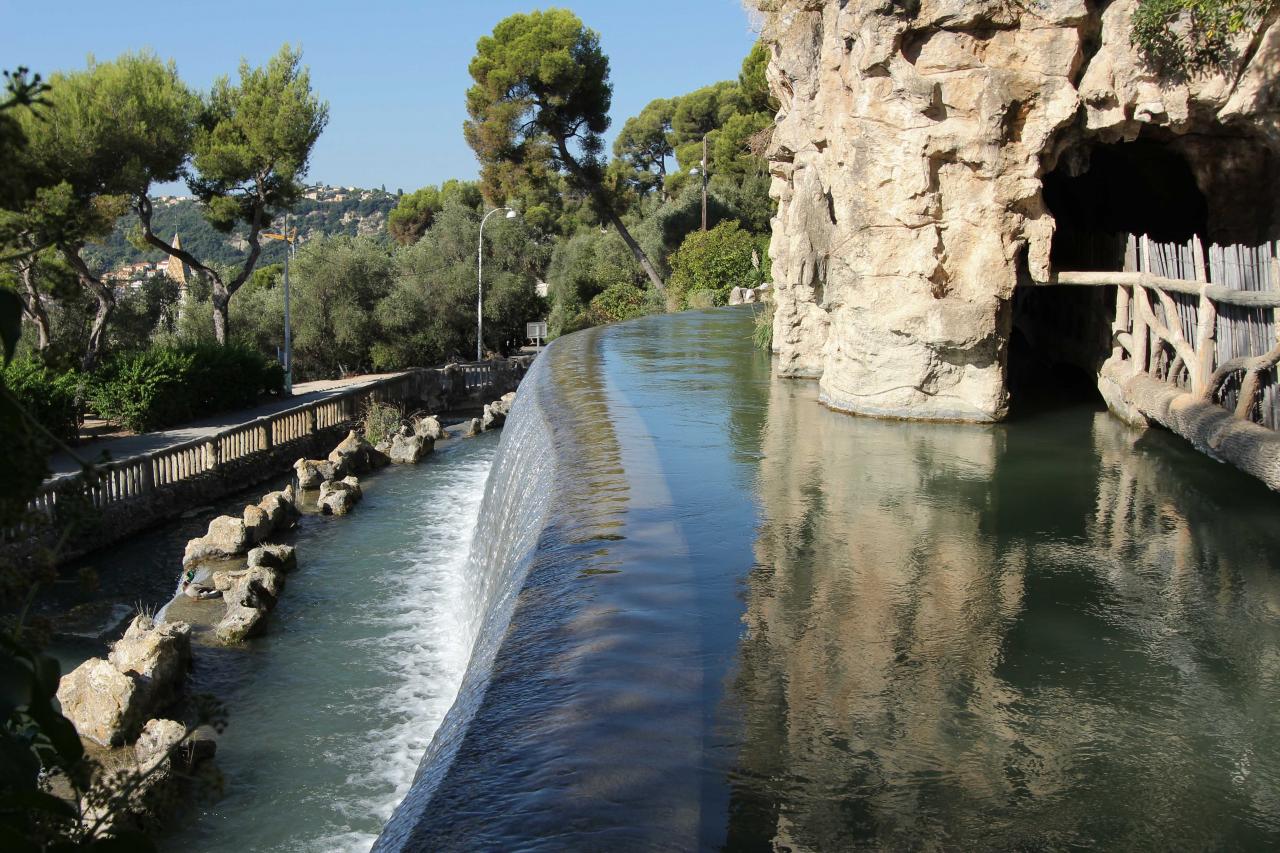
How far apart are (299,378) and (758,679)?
35.7m

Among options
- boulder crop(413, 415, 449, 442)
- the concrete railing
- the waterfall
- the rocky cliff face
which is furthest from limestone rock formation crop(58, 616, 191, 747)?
boulder crop(413, 415, 449, 442)

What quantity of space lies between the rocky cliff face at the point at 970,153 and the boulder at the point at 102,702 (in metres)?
7.80

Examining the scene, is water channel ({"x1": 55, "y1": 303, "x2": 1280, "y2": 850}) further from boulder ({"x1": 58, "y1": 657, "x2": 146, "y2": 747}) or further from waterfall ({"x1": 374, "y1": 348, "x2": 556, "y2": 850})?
boulder ({"x1": 58, "y1": 657, "x2": 146, "y2": 747})

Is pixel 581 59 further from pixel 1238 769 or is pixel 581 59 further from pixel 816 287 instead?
pixel 1238 769

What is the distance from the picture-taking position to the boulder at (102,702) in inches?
312

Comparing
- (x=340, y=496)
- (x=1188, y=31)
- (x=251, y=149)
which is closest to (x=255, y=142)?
(x=251, y=149)

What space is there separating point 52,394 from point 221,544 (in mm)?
8158

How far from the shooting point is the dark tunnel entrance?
43.6 feet

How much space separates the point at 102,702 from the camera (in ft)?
26.1

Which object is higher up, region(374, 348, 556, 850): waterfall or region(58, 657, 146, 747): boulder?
region(374, 348, 556, 850): waterfall

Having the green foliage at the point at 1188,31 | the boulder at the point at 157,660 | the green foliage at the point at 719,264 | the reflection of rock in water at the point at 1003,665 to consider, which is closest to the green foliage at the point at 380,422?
the green foliage at the point at 719,264

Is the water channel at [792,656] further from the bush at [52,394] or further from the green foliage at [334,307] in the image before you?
the green foliage at [334,307]

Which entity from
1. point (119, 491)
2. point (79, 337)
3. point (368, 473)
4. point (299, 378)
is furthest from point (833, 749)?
point (299, 378)

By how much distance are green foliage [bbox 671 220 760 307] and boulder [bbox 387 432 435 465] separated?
12765 mm
